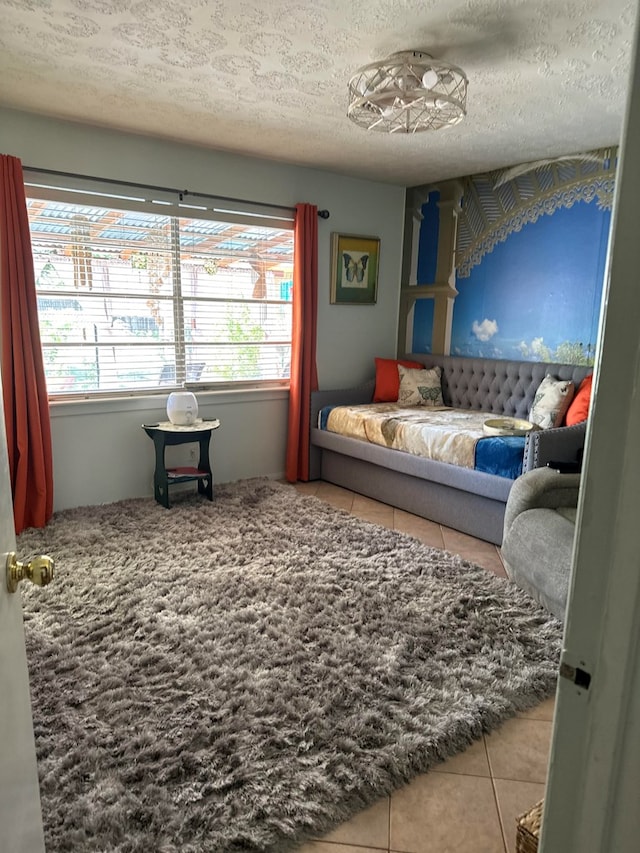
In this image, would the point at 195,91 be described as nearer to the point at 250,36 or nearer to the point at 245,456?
the point at 250,36

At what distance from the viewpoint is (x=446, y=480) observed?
3680mm

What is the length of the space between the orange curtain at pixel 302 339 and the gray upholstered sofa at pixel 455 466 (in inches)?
3.5

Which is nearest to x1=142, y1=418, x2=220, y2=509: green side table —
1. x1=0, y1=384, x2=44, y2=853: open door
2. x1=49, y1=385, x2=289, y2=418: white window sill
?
x1=49, y1=385, x2=289, y2=418: white window sill

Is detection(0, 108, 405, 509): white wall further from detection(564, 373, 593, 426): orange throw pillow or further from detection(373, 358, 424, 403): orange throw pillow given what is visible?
detection(564, 373, 593, 426): orange throw pillow

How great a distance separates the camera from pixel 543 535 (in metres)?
2.45

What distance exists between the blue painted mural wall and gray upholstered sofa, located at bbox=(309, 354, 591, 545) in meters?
0.18

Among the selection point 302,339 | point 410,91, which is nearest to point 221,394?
point 302,339

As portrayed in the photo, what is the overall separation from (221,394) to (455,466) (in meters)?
1.89

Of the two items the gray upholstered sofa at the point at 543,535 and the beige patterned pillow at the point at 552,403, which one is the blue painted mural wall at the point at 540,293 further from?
the gray upholstered sofa at the point at 543,535

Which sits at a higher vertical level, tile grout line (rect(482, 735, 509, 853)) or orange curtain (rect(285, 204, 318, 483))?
orange curtain (rect(285, 204, 318, 483))

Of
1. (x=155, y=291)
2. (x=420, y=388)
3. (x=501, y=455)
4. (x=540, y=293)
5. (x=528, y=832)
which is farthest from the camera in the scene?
(x=420, y=388)

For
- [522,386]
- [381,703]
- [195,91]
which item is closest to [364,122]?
[195,91]

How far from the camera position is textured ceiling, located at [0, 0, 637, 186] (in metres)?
2.21

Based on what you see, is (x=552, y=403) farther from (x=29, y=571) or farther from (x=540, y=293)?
(x=29, y=571)
